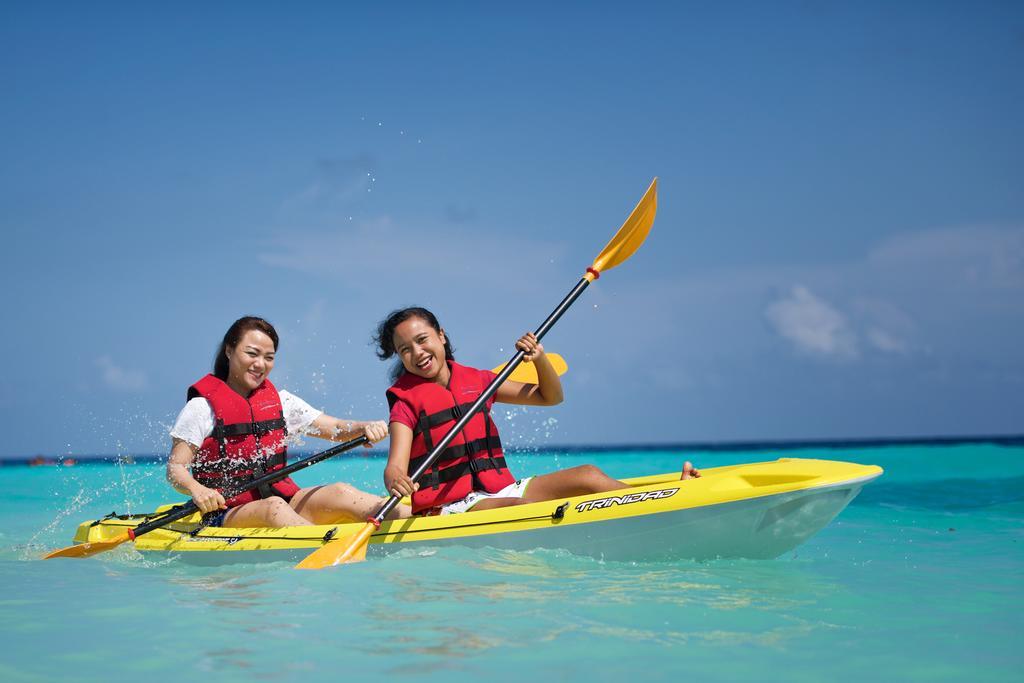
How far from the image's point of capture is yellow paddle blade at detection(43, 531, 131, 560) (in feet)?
15.6

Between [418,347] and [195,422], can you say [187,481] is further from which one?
[418,347]

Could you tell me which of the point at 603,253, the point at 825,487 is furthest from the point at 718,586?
the point at 603,253

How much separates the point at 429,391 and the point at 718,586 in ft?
5.36

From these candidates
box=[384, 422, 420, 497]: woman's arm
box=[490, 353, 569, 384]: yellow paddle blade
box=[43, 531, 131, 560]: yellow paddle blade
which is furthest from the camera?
box=[490, 353, 569, 384]: yellow paddle blade

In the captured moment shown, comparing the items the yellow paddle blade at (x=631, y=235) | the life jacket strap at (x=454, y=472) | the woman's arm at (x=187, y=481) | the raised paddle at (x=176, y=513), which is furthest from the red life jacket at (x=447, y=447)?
the yellow paddle blade at (x=631, y=235)

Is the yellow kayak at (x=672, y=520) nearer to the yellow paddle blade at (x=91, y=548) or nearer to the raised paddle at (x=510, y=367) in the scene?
the raised paddle at (x=510, y=367)

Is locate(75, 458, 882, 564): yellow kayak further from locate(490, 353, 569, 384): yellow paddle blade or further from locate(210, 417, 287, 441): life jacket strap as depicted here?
locate(490, 353, 569, 384): yellow paddle blade

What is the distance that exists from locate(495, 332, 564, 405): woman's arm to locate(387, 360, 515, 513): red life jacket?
25 centimetres

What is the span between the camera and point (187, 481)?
14.2ft

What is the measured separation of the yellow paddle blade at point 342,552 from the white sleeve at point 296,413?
1.06m

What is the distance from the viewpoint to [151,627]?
2932 millimetres

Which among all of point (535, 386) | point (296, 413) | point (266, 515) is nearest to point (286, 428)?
point (296, 413)

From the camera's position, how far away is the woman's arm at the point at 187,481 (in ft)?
14.1

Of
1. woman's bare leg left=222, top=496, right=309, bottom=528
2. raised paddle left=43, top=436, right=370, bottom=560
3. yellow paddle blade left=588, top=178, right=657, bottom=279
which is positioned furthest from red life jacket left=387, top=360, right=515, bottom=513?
yellow paddle blade left=588, top=178, right=657, bottom=279
